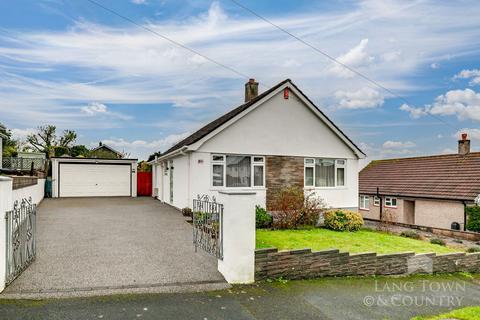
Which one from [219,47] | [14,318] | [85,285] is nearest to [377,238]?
[219,47]

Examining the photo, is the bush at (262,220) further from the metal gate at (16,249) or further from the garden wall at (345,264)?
the metal gate at (16,249)

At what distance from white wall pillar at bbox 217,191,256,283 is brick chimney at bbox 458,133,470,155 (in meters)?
24.2

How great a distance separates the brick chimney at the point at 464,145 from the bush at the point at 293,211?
15.5m

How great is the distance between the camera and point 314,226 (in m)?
16.1

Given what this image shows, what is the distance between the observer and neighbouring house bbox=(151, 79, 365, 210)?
51.1 feet

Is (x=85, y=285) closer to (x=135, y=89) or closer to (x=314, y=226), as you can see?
(x=314, y=226)

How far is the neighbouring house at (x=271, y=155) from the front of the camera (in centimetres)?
1559

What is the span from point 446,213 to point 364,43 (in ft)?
47.2

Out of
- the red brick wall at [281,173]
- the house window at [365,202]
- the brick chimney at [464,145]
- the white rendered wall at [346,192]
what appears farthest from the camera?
the house window at [365,202]

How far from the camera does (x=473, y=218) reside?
66.7 feet

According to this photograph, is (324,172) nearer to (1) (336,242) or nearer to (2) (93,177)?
(1) (336,242)

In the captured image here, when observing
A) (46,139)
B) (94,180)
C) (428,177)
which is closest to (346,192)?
(428,177)

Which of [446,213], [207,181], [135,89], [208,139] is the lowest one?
[446,213]

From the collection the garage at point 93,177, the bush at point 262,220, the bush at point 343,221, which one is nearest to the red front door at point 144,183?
the garage at point 93,177
